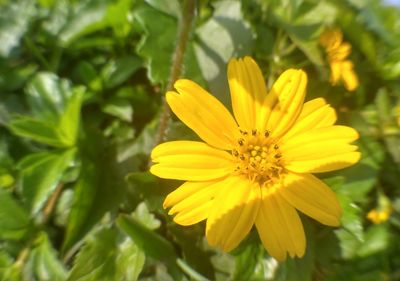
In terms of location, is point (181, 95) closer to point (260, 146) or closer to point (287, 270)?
point (260, 146)

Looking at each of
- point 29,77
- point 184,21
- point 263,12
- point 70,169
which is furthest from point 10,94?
point 263,12

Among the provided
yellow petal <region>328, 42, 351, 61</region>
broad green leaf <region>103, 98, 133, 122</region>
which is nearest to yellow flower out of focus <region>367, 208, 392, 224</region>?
yellow petal <region>328, 42, 351, 61</region>

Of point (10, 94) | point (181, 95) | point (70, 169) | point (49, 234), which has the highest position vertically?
point (181, 95)

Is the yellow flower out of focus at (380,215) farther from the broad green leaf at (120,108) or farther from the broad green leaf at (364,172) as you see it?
the broad green leaf at (120,108)

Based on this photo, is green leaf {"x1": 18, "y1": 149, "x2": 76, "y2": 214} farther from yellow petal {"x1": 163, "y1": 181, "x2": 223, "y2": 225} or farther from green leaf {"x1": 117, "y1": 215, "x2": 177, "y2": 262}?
yellow petal {"x1": 163, "y1": 181, "x2": 223, "y2": 225}

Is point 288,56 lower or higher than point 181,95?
lower

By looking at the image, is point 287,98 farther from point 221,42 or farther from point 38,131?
point 38,131
